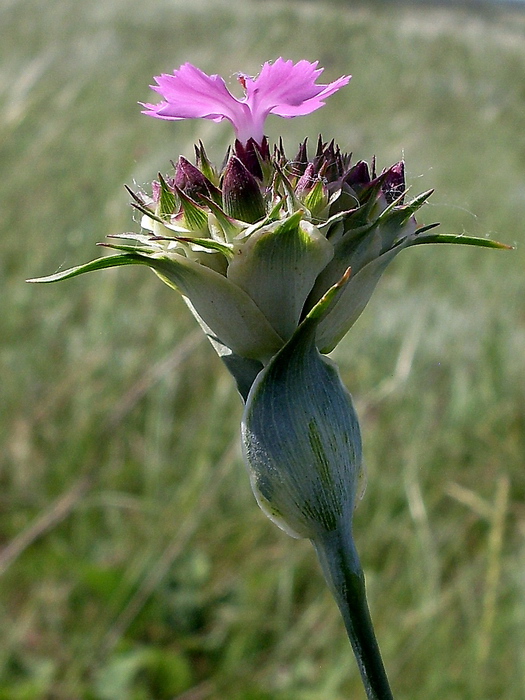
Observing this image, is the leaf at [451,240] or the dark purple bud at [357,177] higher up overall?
the dark purple bud at [357,177]

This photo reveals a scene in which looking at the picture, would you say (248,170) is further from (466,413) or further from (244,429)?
(466,413)

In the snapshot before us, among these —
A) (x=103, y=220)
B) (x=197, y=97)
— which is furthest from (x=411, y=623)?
(x=103, y=220)

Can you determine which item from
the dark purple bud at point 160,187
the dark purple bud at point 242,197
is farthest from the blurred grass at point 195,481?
the dark purple bud at point 242,197

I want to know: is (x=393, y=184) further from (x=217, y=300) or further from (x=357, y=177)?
(x=217, y=300)

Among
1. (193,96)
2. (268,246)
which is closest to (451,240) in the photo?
(268,246)

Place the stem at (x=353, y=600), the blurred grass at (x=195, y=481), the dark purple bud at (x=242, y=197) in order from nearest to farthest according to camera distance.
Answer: the stem at (x=353, y=600), the dark purple bud at (x=242, y=197), the blurred grass at (x=195, y=481)

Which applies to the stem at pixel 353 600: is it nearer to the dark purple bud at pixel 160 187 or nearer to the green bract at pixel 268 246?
the green bract at pixel 268 246
